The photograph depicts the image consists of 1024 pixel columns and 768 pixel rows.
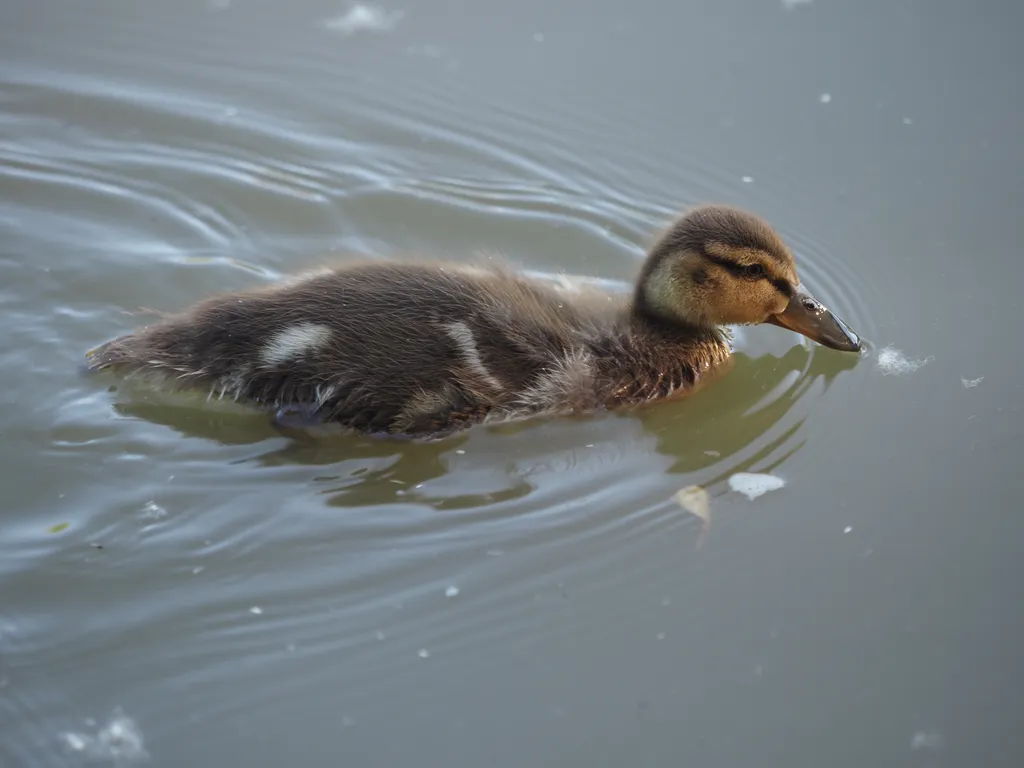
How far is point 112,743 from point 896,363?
2.37m

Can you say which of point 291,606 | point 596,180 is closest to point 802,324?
point 596,180

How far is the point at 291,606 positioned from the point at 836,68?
118 inches

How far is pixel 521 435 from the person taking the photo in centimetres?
338

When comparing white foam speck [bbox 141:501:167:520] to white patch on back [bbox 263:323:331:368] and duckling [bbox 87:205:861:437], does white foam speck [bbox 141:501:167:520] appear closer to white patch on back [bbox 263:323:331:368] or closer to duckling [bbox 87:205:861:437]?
duckling [bbox 87:205:861:437]

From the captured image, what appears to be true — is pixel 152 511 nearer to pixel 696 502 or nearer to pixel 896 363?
pixel 696 502

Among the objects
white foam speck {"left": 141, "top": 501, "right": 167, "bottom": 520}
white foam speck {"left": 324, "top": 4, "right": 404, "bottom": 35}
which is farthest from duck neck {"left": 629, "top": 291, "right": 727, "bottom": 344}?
white foam speck {"left": 324, "top": 4, "right": 404, "bottom": 35}

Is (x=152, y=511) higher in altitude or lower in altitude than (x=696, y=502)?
lower

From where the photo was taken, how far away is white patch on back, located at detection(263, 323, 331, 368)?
3189mm

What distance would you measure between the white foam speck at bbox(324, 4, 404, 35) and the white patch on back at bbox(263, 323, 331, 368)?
2083 mm

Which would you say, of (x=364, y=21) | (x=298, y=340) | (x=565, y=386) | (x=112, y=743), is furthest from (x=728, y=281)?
(x=364, y=21)

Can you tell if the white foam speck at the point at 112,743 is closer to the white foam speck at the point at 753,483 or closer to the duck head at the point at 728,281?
the white foam speck at the point at 753,483

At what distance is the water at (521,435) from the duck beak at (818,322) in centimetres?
11

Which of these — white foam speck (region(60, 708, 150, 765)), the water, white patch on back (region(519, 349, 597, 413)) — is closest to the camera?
white foam speck (region(60, 708, 150, 765))

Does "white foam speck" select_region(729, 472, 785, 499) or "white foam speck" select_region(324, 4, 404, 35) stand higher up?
"white foam speck" select_region(324, 4, 404, 35)
